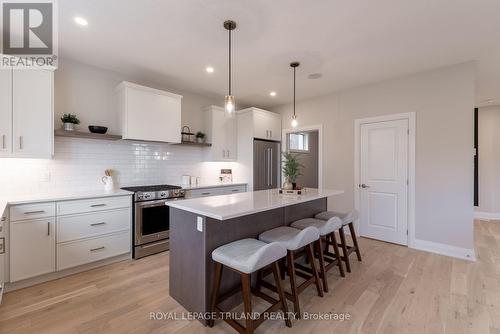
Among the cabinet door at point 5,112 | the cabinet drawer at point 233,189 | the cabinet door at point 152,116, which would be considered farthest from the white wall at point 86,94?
the cabinet drawer at point 233,189

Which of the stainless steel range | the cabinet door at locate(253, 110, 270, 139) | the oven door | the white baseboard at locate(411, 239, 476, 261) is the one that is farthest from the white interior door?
the oven door

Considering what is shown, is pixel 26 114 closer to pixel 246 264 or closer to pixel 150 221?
pixel 150 221

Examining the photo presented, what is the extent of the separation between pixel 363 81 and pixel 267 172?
241cm

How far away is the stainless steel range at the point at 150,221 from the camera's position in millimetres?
3180

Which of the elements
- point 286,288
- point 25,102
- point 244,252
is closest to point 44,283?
point 25,102

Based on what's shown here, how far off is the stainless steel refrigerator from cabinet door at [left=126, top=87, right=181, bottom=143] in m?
1.61

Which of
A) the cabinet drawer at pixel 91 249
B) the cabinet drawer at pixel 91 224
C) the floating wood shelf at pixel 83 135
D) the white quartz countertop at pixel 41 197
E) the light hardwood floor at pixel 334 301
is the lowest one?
the light hardwood floor at pixel 334 301

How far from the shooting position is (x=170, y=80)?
3.90 metres

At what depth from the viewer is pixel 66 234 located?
8.71 feet

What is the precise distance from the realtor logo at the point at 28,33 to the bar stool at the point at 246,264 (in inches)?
106

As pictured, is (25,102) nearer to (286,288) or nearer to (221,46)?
(221,46)

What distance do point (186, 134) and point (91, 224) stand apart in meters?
2.06

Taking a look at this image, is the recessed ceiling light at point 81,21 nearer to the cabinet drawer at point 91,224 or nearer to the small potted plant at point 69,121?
the small potted plant at point 69,121

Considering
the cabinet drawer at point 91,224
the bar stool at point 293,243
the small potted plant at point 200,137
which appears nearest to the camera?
the bar stool at point 293,243
